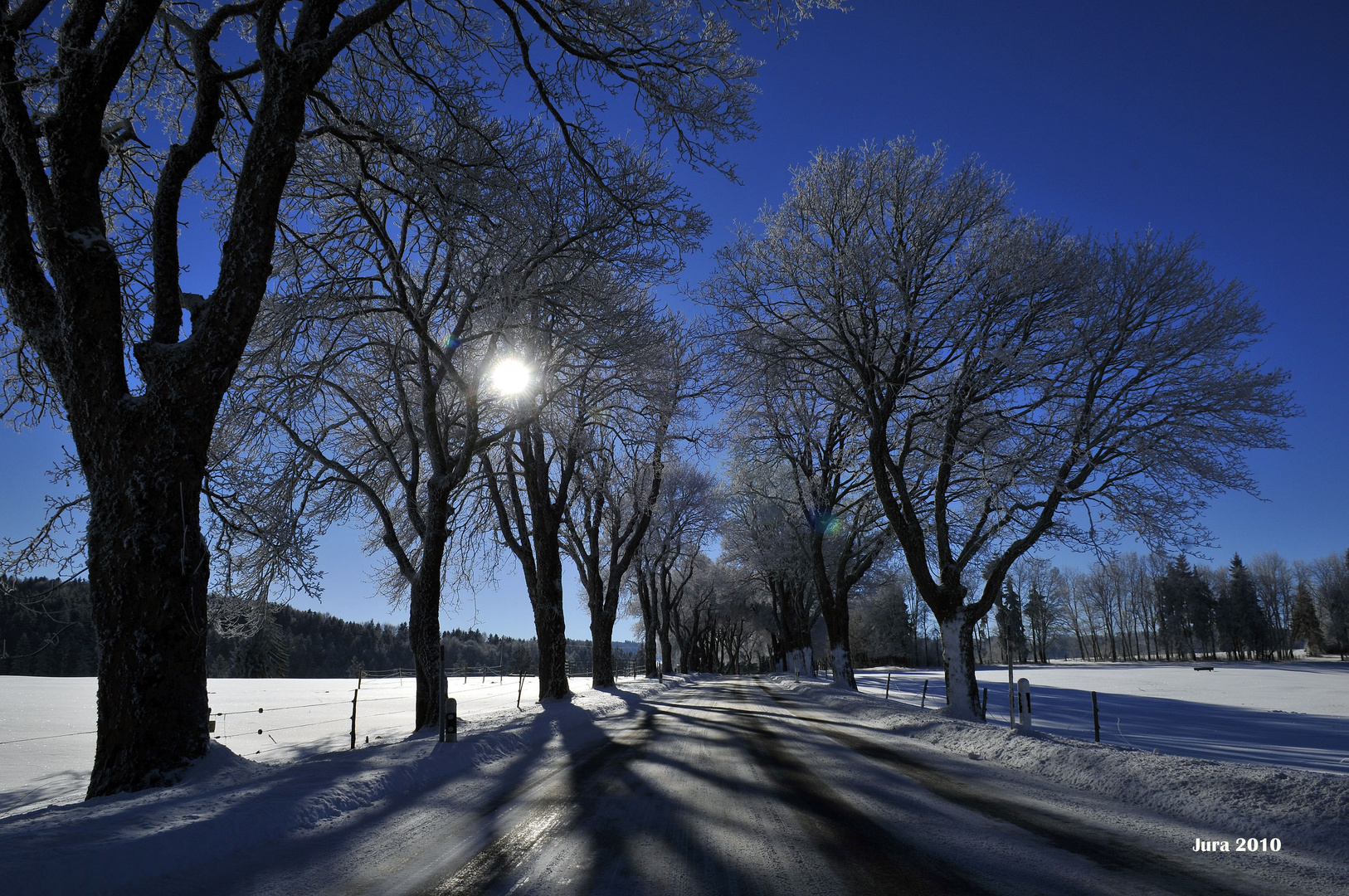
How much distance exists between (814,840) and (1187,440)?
13.2m

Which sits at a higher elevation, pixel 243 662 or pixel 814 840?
pixel 814 840

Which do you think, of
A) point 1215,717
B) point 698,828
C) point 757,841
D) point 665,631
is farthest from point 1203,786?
point 665,631

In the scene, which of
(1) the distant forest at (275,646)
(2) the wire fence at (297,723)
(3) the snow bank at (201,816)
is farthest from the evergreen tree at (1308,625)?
(3) the snow bank at (201,816)

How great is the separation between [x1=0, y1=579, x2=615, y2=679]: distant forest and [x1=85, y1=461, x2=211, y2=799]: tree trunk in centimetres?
154

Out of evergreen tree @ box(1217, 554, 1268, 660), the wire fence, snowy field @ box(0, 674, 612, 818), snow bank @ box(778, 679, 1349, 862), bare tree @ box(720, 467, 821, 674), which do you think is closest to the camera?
snow bank @ box(778, 679, 1349, 862)

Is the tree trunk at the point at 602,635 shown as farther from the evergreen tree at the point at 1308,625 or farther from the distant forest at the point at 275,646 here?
the evergreen tree at the point at 1308,625

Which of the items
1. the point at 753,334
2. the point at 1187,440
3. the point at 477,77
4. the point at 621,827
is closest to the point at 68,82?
the point at 477,77

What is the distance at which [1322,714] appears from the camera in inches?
759

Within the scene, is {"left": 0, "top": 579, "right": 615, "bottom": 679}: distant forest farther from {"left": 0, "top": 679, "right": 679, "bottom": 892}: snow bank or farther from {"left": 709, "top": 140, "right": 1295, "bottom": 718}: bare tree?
{"left": 709, "top": 140, "right": 1295, "bottom": 718}: bare tree

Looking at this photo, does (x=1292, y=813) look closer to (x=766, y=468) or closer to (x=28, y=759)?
(x=28, y=759)

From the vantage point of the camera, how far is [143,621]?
18.9 feet

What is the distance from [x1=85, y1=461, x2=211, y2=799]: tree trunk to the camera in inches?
224

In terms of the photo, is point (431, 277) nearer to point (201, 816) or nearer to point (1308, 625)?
point (201, 816)

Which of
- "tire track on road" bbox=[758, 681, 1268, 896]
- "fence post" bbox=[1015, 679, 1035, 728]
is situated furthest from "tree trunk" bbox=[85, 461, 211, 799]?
"fence post" bbox=[1015, 679, 1035, 728]
